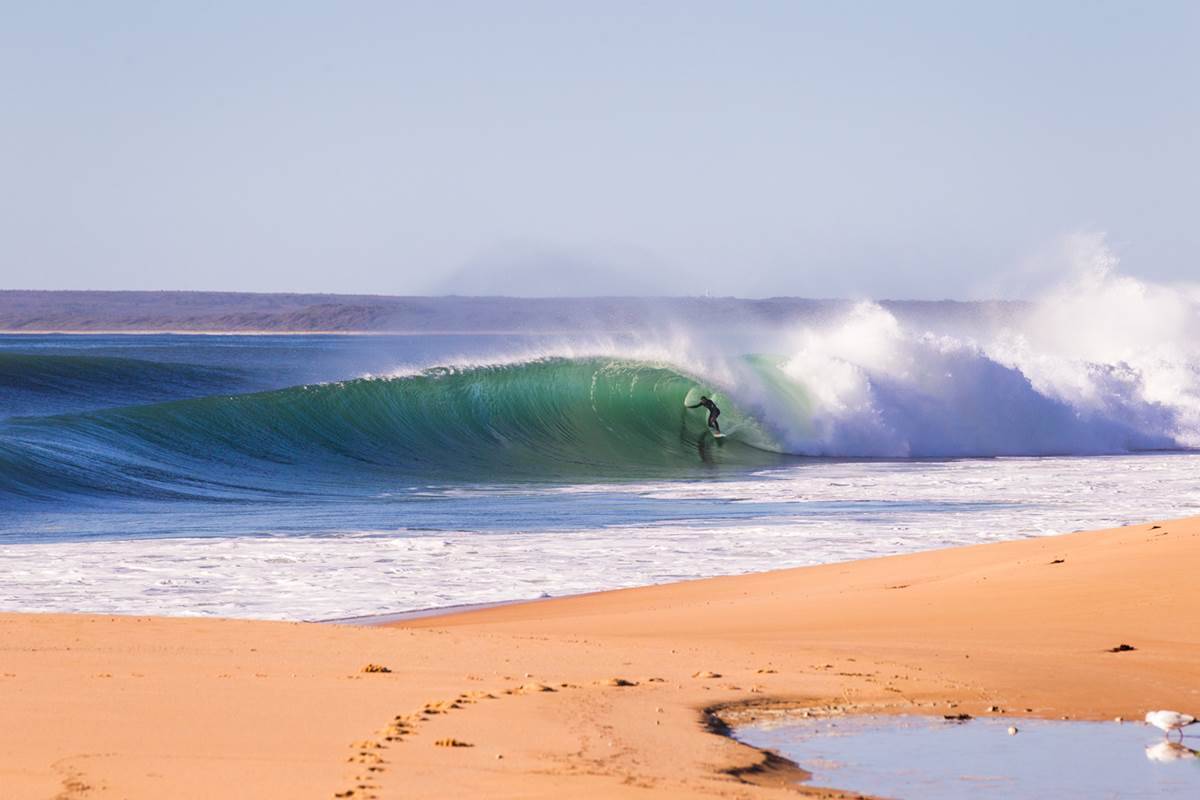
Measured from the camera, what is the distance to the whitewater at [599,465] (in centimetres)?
948

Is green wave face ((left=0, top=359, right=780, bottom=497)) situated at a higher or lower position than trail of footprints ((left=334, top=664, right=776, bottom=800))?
higher

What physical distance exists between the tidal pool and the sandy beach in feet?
0.53

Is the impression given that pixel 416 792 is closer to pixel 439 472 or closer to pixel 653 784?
pixel 653 784

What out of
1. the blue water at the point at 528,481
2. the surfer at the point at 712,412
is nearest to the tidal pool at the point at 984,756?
the blue water at the point at 528,481

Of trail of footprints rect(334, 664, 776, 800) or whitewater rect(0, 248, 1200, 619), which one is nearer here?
trail of footprints rect(334, 664, 776, 800)

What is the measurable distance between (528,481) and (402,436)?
13.5 feet

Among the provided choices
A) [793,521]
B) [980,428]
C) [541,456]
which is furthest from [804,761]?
[980,428]

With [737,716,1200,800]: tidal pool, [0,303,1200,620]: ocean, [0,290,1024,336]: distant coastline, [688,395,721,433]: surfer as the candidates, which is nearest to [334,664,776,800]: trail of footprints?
[737,716,1200,800]: tidal pool

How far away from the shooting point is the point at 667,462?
20.1 metres

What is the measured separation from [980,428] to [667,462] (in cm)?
582

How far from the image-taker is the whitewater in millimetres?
9477

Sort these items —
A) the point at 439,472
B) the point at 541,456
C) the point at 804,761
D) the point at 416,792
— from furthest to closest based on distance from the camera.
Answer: the point at 541,456 → the point at 439,472 → the point at 804,761 → the point at 416,792

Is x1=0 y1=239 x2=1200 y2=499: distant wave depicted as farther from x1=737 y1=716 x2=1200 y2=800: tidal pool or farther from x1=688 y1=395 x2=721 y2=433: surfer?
x1=737 y1=716 x2=1200 y2=800: tidal pool

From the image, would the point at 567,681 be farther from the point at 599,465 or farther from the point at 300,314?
the point at 300,314
